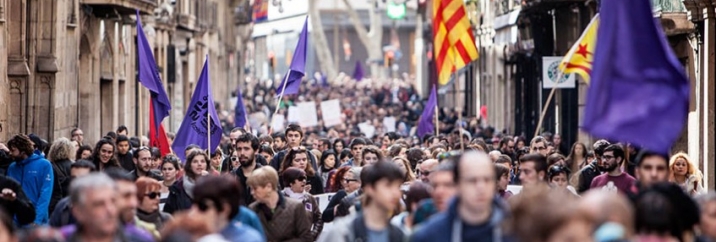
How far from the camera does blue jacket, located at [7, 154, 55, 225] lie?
16.9 meters

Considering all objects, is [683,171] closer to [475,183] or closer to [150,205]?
[150,205]

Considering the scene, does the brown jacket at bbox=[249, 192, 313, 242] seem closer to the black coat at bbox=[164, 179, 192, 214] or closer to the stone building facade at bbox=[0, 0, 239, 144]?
the black coat at bbox=[164, 179, 192, 214]

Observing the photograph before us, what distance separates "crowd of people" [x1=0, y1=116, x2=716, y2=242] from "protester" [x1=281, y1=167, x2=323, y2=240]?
0.01 meters

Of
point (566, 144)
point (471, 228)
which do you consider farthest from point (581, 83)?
point (471, 228)

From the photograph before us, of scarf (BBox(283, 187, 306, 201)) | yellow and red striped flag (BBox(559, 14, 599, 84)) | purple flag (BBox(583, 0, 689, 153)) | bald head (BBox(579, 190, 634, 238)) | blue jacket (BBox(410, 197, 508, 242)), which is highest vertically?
yellow and red striped flag (BBox(559, 14, 599, 84))

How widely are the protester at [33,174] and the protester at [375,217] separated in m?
6.59

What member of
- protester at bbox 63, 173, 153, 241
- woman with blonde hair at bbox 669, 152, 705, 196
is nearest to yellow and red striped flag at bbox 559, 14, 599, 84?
woman with blonde hair at bbox 669, 152, 705, 196

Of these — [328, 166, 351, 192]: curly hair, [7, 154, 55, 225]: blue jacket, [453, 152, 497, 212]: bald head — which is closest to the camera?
[453, 152, 497, 212]: bald head

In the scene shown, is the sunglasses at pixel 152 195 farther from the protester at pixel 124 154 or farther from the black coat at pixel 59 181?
the protester at pixel 124 154

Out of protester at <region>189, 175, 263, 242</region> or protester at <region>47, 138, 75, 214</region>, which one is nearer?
protester at <region>189, 175, 263, 242</region>

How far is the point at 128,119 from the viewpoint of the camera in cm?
3747

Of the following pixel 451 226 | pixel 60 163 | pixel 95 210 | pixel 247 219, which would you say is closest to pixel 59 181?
pixel 60 163

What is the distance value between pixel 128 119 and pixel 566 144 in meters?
8.13

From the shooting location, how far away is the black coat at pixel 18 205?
1417cm
